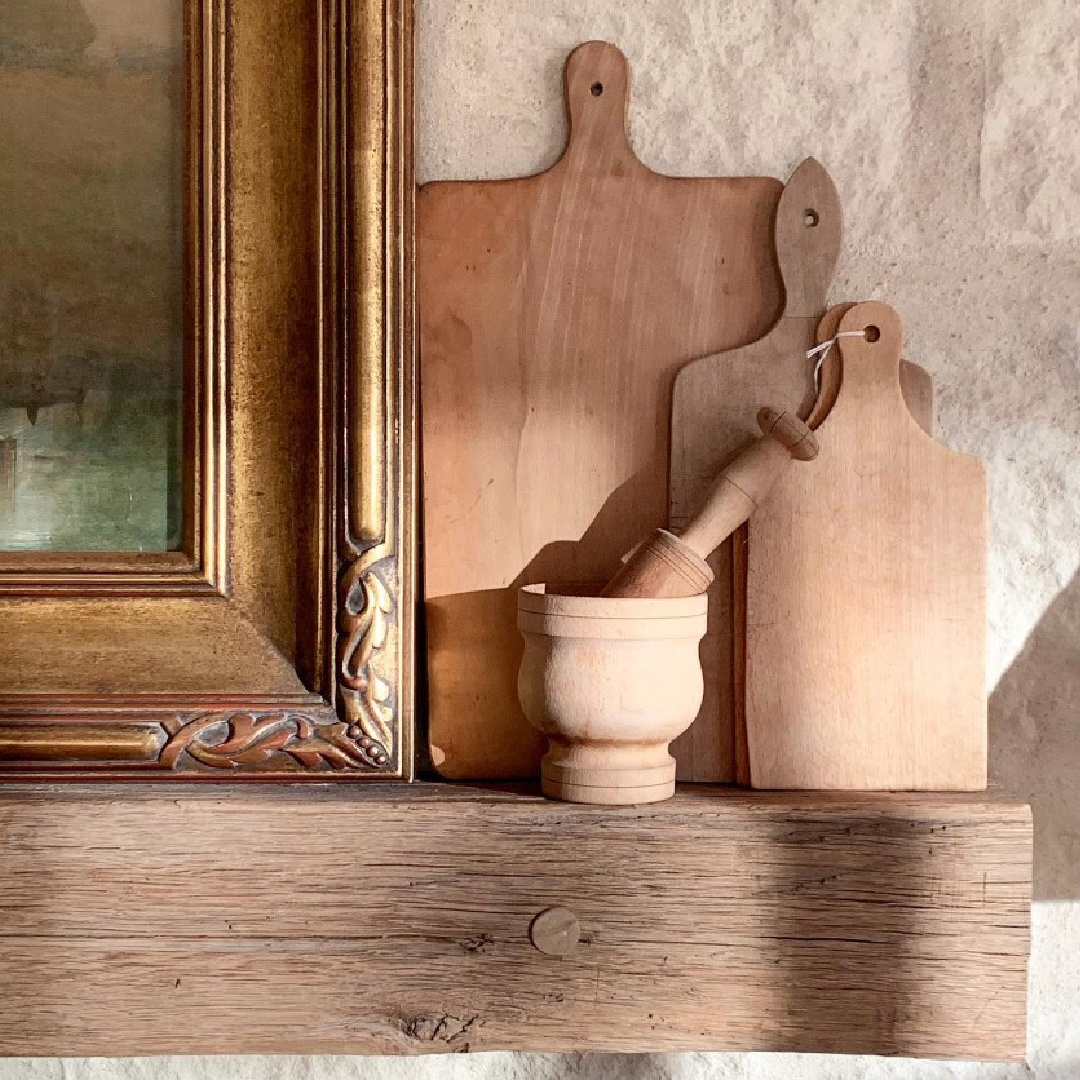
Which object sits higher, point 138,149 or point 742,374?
point 138,149

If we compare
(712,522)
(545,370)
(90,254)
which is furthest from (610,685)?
(90,254)

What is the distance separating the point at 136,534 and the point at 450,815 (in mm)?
284

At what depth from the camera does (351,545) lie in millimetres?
797

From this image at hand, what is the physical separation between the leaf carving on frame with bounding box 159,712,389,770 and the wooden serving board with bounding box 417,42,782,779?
57mm

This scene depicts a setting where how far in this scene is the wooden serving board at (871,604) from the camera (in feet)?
2.57

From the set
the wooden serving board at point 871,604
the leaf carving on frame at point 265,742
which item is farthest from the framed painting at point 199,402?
the wooden serving board at point 871,604

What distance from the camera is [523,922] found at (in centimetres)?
74

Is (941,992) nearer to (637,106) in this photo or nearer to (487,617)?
(487,617)

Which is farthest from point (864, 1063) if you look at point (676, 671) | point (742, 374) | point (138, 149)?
point (138, 149)

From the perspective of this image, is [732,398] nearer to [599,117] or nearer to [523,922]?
[599,117]

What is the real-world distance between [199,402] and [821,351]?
41 cm

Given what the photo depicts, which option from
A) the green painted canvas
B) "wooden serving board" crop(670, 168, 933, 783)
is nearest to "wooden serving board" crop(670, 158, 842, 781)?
"wooden serving board" crop(670, 168, 933, 783)

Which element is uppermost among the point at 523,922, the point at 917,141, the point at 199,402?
the point at 917,141

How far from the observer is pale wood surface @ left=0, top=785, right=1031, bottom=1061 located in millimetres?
732
